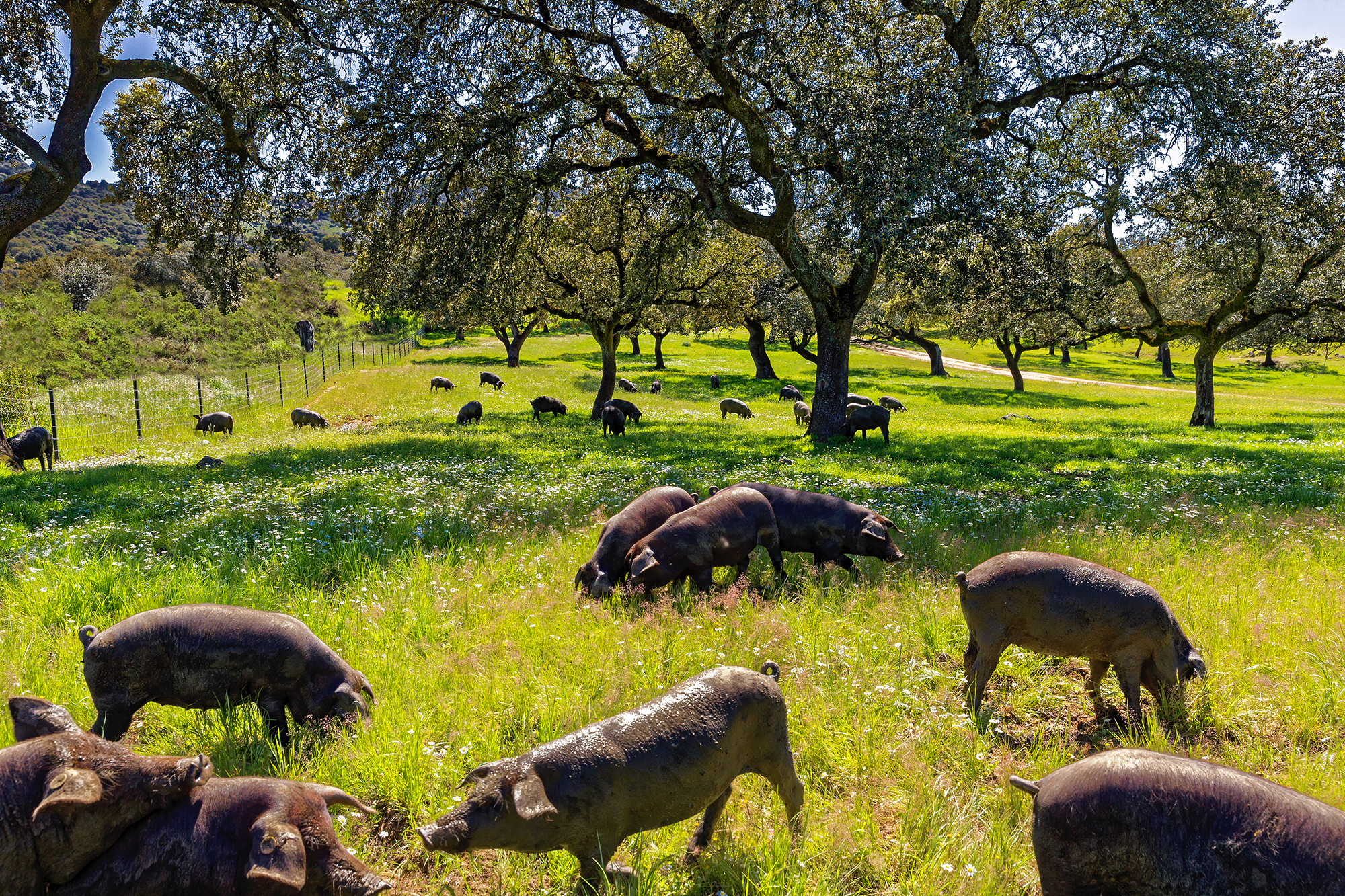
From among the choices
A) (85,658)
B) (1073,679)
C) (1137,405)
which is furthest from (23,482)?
(1137,405)

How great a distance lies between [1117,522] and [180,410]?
106 ft

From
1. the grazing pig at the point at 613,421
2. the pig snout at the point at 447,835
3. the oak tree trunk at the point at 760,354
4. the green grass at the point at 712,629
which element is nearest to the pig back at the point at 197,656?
the green grass at the point at 712,629

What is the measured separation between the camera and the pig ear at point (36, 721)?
287 centimetres

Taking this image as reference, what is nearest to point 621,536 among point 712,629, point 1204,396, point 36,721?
point 712,629

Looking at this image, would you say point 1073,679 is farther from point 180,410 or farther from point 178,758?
point 180,410

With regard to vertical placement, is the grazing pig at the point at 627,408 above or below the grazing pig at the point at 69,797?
above

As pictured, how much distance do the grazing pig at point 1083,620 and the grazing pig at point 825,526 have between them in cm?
290

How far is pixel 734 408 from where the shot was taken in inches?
1332

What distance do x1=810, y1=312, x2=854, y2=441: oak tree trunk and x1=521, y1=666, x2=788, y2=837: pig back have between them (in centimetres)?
1677

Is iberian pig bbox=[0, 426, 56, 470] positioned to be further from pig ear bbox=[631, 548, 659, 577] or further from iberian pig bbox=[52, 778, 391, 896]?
iberian pig bbox=[52, 778, 391, 896]

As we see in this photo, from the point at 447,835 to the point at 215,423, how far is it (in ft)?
89.1

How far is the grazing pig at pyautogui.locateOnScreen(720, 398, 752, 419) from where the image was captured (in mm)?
33344

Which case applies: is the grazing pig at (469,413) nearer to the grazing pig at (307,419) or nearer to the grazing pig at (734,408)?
the grazing pig at (307,419)

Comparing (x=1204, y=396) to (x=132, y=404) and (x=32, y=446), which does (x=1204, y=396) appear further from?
(x=132, y=404)
